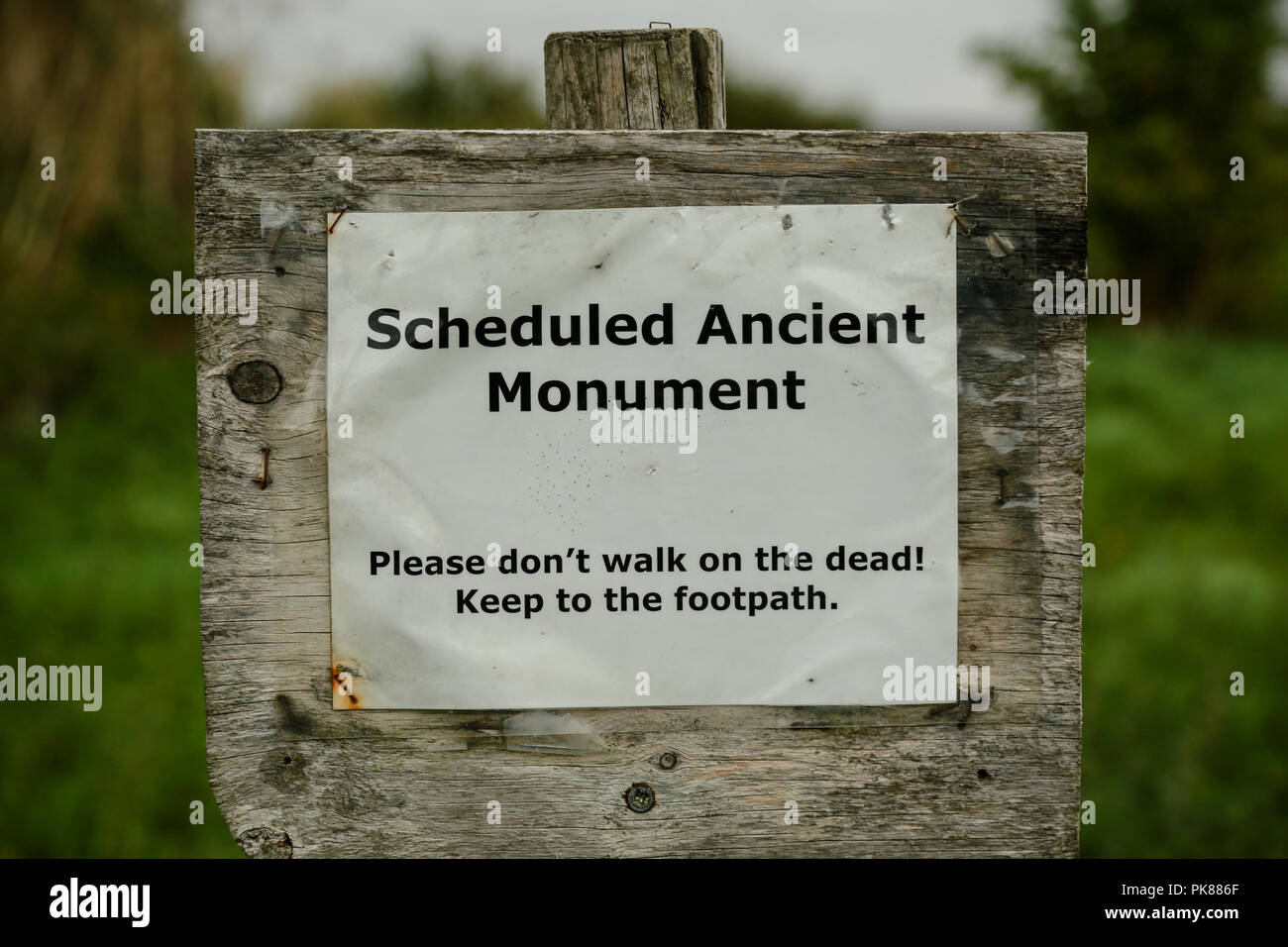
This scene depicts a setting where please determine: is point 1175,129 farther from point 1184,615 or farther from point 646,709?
point 646,709

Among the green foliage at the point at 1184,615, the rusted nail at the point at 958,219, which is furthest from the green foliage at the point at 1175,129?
the rusted nail at the point at 958,219

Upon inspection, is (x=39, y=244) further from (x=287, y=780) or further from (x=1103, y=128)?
(x=1103, y=128)

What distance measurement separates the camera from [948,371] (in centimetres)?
177

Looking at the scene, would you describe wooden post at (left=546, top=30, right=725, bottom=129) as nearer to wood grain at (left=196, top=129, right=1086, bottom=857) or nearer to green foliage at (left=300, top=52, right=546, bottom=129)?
wood grain at (left=196, top=129, right=1086, bottom=857)

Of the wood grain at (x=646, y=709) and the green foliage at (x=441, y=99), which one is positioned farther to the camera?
the green foliage at (x=441, y=99)

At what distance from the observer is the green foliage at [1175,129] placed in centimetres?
1723

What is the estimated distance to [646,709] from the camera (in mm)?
1791

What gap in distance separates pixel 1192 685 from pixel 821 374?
3.98 metres

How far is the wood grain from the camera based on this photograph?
69.7 inches

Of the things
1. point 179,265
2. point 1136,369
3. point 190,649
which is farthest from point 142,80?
point 1136,369

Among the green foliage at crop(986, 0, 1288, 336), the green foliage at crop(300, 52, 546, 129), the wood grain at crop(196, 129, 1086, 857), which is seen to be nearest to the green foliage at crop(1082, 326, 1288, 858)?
the wood grain at crop(196, 129, 1086, 857)

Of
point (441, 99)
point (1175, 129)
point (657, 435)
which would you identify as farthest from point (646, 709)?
point (441, 99)

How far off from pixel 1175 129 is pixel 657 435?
19035 mm

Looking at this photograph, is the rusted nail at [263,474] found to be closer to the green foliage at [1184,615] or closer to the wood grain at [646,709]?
the wood grain at [646,709]
